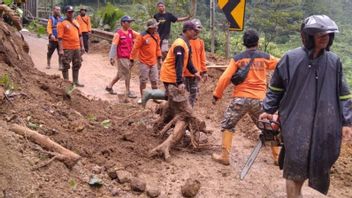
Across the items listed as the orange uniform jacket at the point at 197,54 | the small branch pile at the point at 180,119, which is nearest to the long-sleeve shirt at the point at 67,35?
the orange uniform jacket at the point at 197,54

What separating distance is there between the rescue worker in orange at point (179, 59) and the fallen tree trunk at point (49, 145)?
2.67 meters

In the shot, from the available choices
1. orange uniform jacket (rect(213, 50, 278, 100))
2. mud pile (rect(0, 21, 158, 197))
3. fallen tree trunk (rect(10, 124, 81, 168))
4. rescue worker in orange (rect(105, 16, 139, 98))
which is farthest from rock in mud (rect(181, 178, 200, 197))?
rescue worker in orange (rect(105, 16, 139, 98))

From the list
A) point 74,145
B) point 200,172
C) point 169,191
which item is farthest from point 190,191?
point 74,145

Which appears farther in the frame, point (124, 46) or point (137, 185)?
point (124, 46)

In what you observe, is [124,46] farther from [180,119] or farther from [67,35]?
[180,119]

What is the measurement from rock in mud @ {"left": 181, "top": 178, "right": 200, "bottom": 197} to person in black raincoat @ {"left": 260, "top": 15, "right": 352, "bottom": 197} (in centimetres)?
130

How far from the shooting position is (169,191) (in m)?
5.15

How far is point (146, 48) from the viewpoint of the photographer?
941 cm

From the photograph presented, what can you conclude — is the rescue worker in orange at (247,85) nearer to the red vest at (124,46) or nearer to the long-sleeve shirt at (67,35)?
the red vest at (124,46)

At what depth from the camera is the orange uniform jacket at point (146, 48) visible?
30.7 ft

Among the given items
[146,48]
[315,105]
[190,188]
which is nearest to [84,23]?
[146,48]

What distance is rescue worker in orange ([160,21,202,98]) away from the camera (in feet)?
22.9

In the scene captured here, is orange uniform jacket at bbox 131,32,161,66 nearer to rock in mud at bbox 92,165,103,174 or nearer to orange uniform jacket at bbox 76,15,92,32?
rock in mud at bbox 92,165,103,174

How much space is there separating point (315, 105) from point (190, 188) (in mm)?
1766
